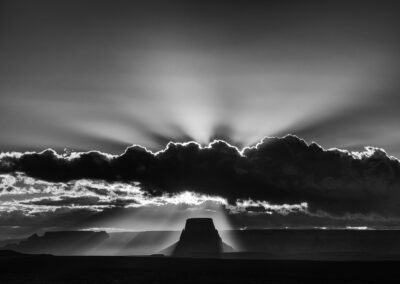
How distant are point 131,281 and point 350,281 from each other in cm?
3006

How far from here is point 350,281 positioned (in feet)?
263

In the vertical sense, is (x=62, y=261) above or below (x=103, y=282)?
above

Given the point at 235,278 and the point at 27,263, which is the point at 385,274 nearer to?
the point at 235,278

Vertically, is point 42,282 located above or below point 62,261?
below

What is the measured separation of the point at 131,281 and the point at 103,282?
3839 millimetres

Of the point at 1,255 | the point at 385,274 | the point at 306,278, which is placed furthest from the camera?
the point at 1,255

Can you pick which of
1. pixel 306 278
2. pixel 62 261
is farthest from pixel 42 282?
pixel 62 261

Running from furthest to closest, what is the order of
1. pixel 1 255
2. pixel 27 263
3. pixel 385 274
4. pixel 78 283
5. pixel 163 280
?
pixel 1 255 → pixel 27 263 → pixel 385 274 → pixel 163 280 → pixel 78 283

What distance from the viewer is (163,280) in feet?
258

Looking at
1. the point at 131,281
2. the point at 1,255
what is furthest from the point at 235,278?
the point at 1,255

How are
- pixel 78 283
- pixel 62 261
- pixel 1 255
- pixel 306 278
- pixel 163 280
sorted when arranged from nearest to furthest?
pixel 78 283, pixel 163 280, pixel 306 278, pixel 62 261, pixel 1 255

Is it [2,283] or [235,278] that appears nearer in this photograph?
[2,283]

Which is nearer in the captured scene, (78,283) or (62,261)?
(78,283)

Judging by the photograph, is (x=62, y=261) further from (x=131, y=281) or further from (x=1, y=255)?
(x=131, y=281)
